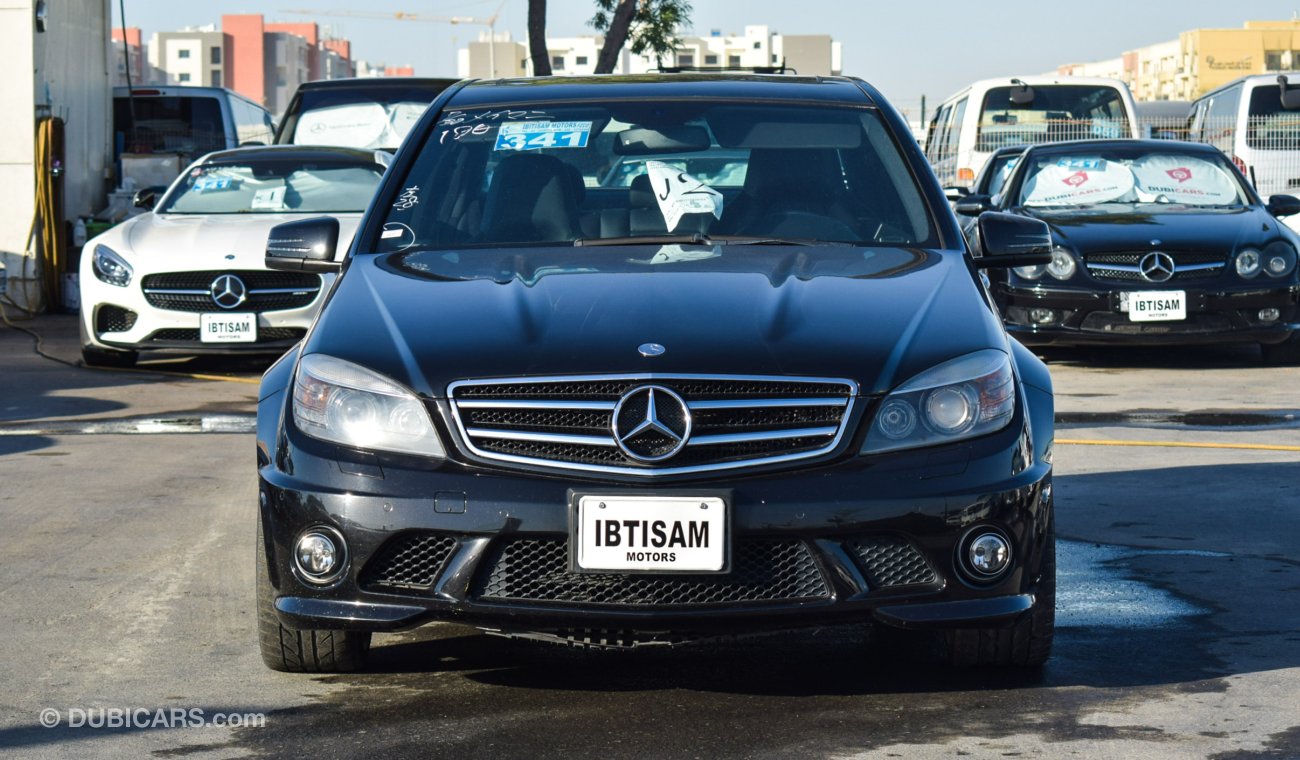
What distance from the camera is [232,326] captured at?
11.9 metres

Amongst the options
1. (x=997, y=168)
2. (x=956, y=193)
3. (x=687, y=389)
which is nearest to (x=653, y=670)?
(x=687, y=389)

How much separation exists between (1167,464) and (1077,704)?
4.06m

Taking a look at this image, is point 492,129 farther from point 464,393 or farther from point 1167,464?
point 1167,464

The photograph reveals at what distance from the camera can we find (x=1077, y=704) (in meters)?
4.39

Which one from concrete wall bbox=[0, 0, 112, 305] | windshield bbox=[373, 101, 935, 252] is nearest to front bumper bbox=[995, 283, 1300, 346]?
windshield bbox=[373, 101, 935, 252]

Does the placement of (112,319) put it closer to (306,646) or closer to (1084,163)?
(1084,163)

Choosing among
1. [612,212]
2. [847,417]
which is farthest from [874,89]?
[847,417]

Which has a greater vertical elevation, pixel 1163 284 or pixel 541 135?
pixel 541 135

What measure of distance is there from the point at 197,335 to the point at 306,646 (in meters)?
7.67

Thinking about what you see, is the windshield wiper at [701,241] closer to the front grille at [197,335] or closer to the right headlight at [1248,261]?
the front grille at [197,335]

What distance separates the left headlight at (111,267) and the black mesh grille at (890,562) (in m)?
8.84

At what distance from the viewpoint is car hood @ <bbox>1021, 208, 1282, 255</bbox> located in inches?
484

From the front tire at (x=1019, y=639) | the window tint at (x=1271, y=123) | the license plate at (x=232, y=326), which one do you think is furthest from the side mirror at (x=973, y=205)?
the front tire at (x=1019, y=639)

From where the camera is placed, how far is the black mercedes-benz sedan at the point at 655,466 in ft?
13.4
